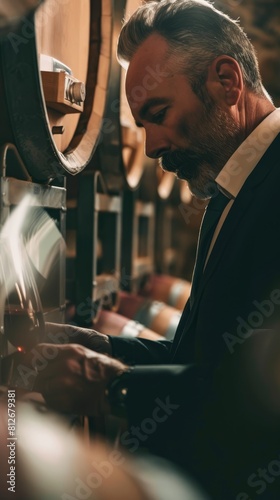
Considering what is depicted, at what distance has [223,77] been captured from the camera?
1479 mm

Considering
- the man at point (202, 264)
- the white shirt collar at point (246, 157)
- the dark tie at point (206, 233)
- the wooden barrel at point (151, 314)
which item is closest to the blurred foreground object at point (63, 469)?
the man at point (202, 264)

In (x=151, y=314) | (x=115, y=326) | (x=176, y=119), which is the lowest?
(x=151, y=314)

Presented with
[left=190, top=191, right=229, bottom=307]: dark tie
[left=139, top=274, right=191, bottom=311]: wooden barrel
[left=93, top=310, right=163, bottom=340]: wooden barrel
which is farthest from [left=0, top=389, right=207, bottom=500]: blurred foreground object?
[left=139, top=274, right=191, bottom=311]: wooden barrel

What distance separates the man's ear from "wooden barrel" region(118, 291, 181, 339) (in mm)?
1378

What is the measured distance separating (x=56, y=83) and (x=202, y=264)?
1.70ft

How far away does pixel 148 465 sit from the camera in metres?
1.25

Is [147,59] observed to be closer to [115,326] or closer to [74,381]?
[74,381]

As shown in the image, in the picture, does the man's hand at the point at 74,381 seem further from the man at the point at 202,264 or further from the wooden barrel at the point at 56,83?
the wooden barrel at the point at 56,83

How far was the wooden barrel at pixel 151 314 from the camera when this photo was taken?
8.90ft

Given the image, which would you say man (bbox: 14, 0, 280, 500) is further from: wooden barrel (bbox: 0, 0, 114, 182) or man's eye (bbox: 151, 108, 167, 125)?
wooden barrel (bbox: 0, 0, 114, 182)

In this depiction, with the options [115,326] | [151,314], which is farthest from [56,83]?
[151,314]

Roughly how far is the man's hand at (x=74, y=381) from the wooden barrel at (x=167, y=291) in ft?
7.80

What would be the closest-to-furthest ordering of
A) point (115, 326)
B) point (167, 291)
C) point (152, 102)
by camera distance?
point (152, 102) < point (115, 326) < point (167, 291)

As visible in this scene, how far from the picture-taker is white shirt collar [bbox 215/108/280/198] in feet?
4.67
